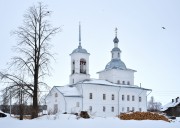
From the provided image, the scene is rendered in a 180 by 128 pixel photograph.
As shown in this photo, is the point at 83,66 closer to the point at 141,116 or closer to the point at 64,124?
the point at 141,116

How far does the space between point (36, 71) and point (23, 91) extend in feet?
5.34

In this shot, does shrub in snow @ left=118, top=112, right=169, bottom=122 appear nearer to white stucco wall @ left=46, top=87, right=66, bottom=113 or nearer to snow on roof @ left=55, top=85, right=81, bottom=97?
white stucco wall @ left=46, top=87, right=66, bottom=113

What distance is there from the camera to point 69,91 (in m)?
50.5

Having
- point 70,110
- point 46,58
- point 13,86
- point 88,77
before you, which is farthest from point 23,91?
point 88,77

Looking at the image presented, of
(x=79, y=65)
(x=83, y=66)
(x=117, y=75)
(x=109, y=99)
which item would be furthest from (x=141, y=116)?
(x=117, y=75)

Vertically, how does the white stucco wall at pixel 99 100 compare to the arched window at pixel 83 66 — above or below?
below

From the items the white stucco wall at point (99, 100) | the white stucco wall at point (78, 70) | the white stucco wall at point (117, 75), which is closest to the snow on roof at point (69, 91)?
the white stucco wall at point (99, 100)

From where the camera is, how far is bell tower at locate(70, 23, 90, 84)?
54812 mm

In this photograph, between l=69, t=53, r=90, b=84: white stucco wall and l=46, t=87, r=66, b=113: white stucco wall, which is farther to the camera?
l=69, t=53, r=90, b=84: white stucco wall

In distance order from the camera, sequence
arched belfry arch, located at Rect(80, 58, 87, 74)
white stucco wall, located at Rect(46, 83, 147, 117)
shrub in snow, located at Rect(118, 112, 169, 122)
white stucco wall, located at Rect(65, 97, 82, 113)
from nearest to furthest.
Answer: shrub in snow, located at Rect(118, 112, 169, 122) < white stucco wall, located at Rect(65, 97, 82, 113) < white stucco wall, located at Rect(46, 83, 147, 117) < arched belfry arch, located at Rect(80, 58, 87, 74)

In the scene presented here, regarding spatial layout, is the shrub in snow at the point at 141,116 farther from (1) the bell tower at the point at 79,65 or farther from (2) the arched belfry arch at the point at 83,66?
(2) the arched belfry arch at the point at 83,66

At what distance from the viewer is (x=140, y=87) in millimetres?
59656

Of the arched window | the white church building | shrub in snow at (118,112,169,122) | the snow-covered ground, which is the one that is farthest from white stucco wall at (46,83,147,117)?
the snow-covered ground

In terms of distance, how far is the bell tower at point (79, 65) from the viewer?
54812 mm
